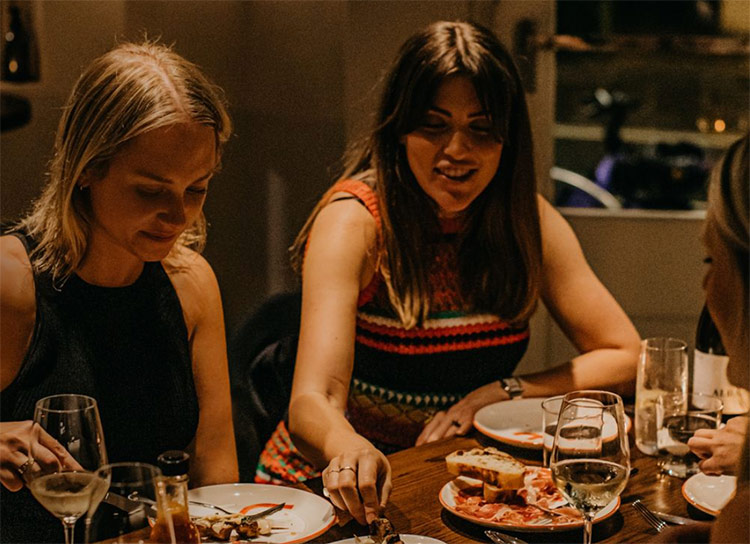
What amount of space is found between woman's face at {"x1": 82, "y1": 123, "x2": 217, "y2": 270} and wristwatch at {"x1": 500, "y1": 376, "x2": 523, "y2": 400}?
2.71 ft

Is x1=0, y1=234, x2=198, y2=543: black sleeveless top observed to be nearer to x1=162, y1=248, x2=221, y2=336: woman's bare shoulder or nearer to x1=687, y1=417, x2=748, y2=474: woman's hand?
x1=162, y1=248, x2=221, y2=336: woman's bare shoulder

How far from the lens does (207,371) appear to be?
5.71 feet

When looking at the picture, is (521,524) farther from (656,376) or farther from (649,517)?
(656,376)

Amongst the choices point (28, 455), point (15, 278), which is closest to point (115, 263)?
point (15, 278)

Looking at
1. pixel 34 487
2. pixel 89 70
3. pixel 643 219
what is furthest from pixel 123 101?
pixel 643 219

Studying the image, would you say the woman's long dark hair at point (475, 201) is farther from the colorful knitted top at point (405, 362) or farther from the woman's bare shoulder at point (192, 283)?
the woman's bare shoulder at point (192, 283)

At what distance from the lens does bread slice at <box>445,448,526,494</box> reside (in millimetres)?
1378

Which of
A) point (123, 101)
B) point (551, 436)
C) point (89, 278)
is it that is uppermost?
point (123, 101)

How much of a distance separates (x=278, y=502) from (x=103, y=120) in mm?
646

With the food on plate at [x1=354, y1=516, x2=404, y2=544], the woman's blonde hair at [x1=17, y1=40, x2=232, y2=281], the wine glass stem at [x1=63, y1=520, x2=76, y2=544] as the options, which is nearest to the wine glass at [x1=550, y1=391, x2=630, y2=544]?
the food on plate at [x1=354, y1=516, x2=404, y2=544]

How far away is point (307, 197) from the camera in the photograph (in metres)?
3.15

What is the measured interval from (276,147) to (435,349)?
1.31 meters

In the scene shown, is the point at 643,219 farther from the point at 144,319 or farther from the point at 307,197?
the point at 144,319

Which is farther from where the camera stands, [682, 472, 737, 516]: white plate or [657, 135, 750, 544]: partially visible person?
[682, 472, 737, 516]: white plate
